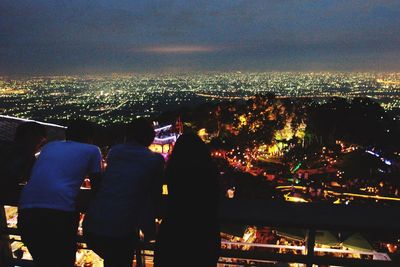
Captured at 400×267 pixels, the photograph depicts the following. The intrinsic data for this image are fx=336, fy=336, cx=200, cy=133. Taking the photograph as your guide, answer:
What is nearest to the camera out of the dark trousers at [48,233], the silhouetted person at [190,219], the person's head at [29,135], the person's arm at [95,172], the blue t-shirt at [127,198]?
the silhouetted person at [190,219]

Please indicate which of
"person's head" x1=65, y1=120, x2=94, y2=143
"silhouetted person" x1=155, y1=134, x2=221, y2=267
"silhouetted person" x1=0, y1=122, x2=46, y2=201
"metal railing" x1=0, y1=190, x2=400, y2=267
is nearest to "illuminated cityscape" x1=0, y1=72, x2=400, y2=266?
"metal railing" x1=0, y1=190, x2=400, y2=267

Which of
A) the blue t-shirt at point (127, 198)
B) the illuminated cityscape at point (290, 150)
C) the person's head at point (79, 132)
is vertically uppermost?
the person's head at point (79, 132)

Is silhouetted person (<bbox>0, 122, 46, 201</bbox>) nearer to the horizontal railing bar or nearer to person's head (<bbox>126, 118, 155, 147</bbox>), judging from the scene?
person's head (<bbox>126, 118, 155, 147</bbox>)

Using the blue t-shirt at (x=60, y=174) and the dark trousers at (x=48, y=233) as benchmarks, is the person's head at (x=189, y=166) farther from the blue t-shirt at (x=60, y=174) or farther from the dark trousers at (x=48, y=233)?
the dark trousers at (x=48, y=233)


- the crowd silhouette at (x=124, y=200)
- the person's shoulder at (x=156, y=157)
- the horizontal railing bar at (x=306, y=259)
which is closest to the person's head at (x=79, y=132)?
the crowd silhouette at (x=124, y=200)

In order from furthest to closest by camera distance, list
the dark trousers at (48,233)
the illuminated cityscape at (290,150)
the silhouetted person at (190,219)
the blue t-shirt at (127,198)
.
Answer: the illuminated cityscape at (290,150) → the dark trousers at (48,233) → the blue t-shirt at (127,198) → the silhouetted person at (190,219)

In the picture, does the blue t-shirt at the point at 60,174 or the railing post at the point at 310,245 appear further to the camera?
the blue t-shirt at the point at 60,174

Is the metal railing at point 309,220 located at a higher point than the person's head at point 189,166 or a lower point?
lower
